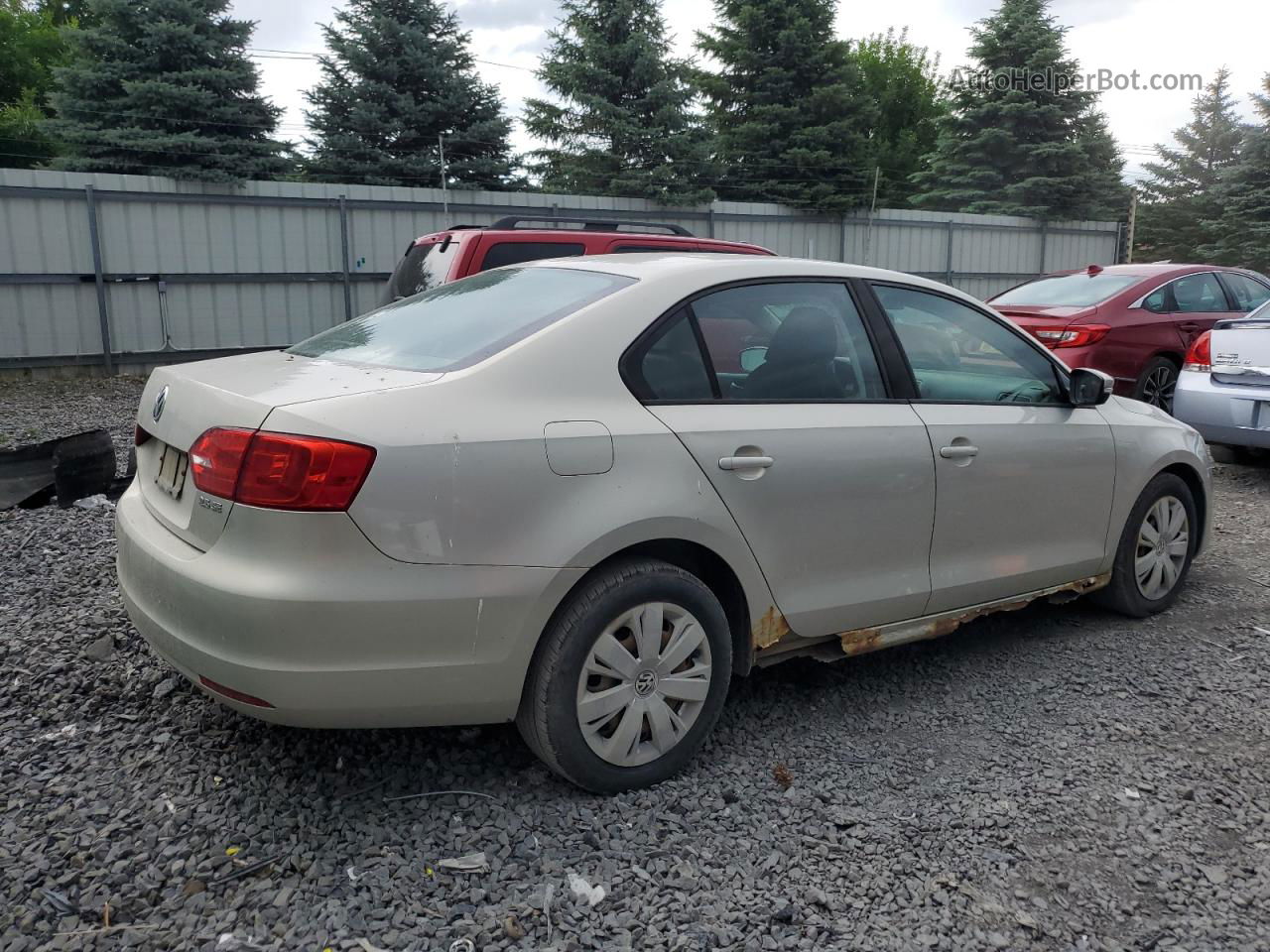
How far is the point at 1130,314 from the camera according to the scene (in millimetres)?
8797

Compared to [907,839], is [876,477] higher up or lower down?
higher up

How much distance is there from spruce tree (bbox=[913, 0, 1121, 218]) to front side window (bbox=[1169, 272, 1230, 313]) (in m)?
17.6

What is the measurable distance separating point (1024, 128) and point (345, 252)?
783 inches

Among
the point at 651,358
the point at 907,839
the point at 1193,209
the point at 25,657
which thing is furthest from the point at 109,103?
the point at 1193,209

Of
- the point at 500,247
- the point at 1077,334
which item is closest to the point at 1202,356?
the point at 1077,334

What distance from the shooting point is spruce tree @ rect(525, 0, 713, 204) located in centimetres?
2089

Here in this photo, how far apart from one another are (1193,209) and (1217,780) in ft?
117

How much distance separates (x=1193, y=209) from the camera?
110ft

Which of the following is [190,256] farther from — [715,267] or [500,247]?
[715,267]

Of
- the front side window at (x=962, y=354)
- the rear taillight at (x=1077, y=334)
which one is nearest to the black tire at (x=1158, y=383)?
the rear taillight at (x=1077, y=334)

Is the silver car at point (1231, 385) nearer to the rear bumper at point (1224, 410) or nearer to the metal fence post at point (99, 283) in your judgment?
the rear bumper at point (1224, 410)

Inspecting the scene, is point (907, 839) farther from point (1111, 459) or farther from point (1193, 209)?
point (1193, 209)

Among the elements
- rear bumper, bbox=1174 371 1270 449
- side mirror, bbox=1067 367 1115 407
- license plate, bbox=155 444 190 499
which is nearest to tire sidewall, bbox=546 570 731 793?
license plate, bbox=155 444 190 499

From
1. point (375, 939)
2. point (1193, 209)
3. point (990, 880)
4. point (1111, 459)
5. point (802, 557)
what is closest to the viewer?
point (375, 939)
